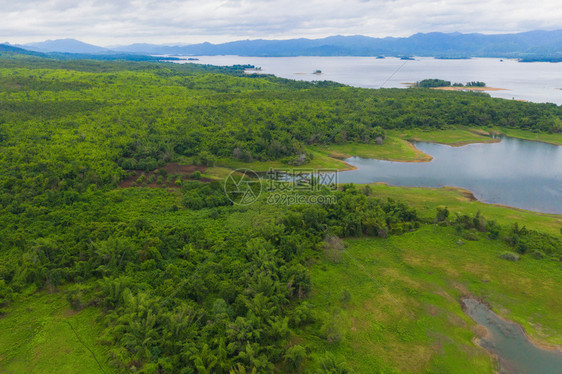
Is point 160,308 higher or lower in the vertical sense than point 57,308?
higher

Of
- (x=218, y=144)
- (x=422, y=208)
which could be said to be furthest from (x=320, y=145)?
(x=422, y=208)

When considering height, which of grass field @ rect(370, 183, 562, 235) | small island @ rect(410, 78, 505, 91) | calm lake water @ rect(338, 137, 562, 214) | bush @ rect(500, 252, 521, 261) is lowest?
bush @ rect(500, 252, 521, 261)

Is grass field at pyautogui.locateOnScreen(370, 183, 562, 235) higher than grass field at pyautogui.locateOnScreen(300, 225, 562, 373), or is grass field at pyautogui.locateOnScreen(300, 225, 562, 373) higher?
grass field at pyautogui.locateOnScreen(370, 183, 562, 235)

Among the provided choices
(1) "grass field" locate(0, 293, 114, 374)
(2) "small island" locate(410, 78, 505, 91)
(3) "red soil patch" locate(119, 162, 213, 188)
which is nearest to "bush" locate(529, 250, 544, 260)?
(1) "grass field" locate(0, 293, 114, 374)

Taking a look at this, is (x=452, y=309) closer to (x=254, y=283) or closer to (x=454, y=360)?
(x=454, y=360)

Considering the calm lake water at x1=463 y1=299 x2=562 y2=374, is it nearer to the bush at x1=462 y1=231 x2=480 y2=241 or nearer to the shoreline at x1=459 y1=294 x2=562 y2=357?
the shoreline at x1=459 y1=294 x2=562 y2=357

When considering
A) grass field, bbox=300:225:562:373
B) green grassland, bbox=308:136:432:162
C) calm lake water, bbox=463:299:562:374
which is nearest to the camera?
calm lake water, bbox=463:299:562:374

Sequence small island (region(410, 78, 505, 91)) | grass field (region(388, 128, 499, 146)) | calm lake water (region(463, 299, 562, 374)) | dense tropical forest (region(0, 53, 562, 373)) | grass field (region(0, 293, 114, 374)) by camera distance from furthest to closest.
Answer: small island (region(410, 78, 505, 91)) < grass field (region(388, 128, 499, 146)) < dense tropical forest (region(0, 53, 562, 373)) < calm lake water (region(463, 299, 562, 374)) < grass field (region(0, 293, 114, 374))
